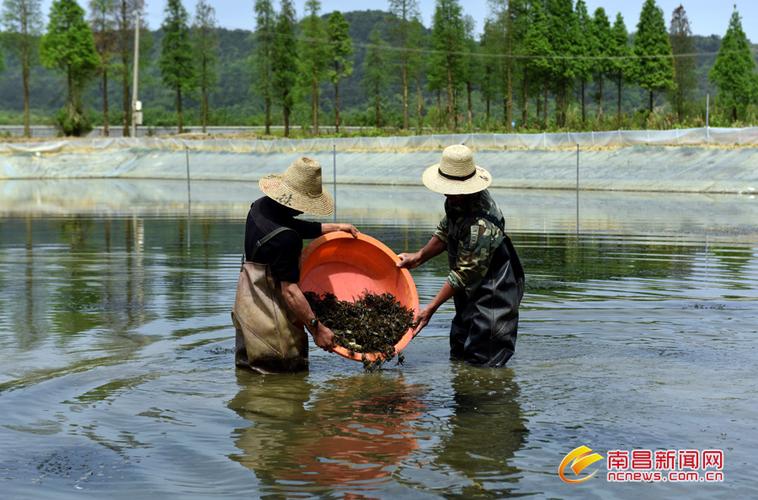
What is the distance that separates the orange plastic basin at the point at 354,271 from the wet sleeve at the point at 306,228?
0.72ft

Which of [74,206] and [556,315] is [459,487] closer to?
[556,315]

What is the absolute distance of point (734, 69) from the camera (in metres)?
74.0

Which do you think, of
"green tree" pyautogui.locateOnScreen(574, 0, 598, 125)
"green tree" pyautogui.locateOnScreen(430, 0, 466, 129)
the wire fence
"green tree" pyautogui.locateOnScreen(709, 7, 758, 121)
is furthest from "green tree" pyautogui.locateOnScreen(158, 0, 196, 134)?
"green tree" pyautogui.locateOnScreen(709, 7, 758, 121)

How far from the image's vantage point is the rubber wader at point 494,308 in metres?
8.59

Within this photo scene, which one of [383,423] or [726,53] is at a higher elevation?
[726,53]

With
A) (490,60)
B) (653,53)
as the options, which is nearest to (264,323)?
(653,53)

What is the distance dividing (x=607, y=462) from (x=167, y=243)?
14137 mm

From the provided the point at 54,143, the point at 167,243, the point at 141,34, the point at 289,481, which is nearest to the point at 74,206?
the point at 167,243

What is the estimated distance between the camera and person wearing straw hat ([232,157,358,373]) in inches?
319

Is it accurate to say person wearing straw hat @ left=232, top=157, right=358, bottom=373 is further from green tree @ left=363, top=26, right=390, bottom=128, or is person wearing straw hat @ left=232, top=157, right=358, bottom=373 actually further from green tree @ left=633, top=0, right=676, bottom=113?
green tree @ left=363, top=26, right=390, bottom=128

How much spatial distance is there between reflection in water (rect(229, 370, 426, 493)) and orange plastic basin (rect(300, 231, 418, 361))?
0.79 metres

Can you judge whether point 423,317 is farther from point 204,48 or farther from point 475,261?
point 204,48

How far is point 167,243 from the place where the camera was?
1955 centimetres

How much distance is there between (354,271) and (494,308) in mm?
1317
